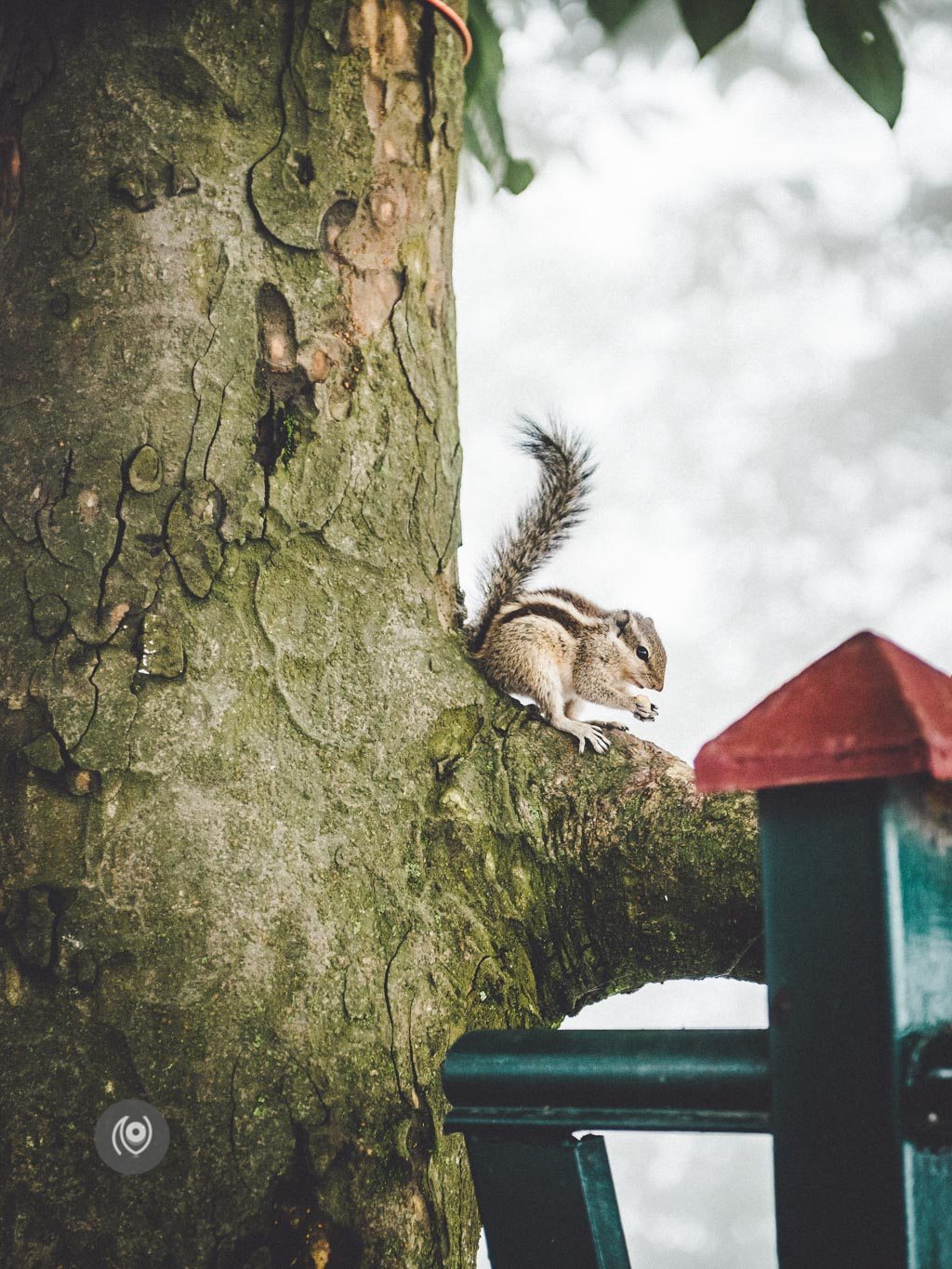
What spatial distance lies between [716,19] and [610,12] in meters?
0.17

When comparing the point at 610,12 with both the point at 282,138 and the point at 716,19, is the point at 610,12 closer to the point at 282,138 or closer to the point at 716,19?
the point at 716,19

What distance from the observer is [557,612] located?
1.75 meters

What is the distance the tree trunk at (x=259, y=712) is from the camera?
897 millimetres

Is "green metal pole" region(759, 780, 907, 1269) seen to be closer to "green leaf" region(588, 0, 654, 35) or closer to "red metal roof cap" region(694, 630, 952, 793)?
"red metal roof cap" region(694, 630, 952, 793)

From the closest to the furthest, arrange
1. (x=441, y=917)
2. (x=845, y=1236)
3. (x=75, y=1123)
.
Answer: (x=845, y=1236) < (x=75, y=1123) < (x=441, y=917)

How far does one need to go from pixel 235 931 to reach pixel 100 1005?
0.13 meters

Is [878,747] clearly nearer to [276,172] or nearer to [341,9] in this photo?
[276,172]

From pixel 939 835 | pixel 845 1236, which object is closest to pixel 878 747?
pixel 939 835

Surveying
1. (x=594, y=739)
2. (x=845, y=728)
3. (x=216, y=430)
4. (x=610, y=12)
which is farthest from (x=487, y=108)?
(x=845, y=728)

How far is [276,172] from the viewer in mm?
1112

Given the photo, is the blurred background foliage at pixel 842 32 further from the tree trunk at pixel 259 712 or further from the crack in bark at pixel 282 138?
the crack in bark at pixel 282 138

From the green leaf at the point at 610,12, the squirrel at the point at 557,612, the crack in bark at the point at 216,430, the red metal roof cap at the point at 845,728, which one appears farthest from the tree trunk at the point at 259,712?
the red metal roof cap at the point at 845,728

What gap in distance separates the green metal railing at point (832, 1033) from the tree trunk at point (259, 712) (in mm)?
507

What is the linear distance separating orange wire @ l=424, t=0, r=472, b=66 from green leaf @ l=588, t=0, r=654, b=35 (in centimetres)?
16
